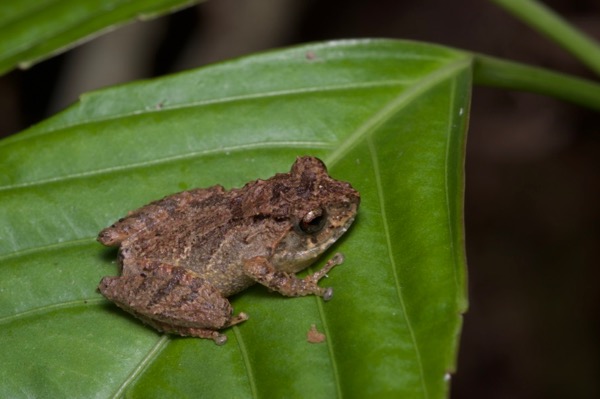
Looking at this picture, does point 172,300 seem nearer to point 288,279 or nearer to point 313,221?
point 288,279

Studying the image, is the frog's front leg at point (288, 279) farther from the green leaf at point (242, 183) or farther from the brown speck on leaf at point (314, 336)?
the brown speck on leaf at point (314, 336)

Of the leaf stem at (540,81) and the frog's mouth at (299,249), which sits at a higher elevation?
the leaf stem at (540,81)

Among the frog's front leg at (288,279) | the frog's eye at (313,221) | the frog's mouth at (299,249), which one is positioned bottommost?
the frog's front leg at (288,279)

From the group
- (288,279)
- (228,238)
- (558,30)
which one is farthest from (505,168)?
(288,279)

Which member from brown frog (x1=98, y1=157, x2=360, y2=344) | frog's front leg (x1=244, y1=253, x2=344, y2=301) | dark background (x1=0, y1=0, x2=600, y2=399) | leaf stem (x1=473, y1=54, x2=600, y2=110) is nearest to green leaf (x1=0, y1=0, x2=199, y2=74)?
brown frog (x1=98, y1=157, x2=360, y2=344)

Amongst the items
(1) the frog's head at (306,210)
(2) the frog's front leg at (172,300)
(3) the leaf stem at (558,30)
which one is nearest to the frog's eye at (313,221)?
(1) the frog's head at (306,210)

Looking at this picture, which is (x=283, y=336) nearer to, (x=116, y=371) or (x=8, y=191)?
(x=116, y=371)

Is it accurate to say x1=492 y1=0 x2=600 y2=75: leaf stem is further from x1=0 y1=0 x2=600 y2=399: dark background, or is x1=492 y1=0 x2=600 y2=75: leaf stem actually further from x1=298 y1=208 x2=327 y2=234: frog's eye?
x1=0 y1=0 x2=600 y2=399: dark background

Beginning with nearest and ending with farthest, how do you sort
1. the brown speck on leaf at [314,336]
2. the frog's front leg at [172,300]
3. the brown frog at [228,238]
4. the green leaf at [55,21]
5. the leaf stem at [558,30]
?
the brown speck on leaf at [314,336], the frog's front leg at [172,300], the brown frog at [228,238], the leaf stem at [558,30], the green leaf at [55,21]

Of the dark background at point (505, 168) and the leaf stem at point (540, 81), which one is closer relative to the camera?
the leaf stem at point (540, 81)
